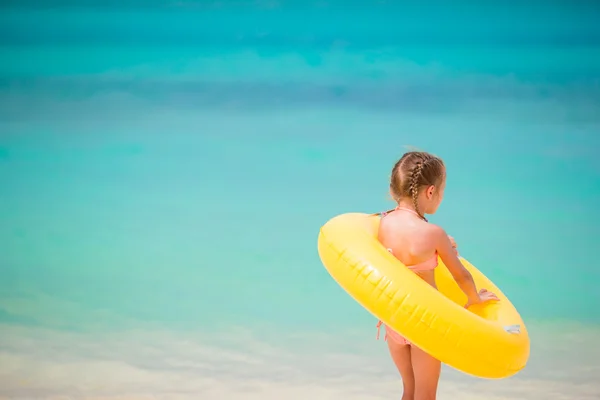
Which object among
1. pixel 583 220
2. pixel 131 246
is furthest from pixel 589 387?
pixel 131 246

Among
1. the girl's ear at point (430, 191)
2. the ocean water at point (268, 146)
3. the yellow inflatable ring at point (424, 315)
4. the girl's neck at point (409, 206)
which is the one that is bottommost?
the yellow inflatable ring at point (424, 315)

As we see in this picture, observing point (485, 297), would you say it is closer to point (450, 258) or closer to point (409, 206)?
point (450, 258)

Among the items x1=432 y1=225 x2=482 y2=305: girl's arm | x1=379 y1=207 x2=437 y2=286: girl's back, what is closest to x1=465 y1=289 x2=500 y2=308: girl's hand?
x1=432 y1=225 x2=482 y2=305: girl's arm

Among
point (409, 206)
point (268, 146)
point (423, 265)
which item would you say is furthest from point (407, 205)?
point (268, 146)

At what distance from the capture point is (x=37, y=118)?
27.4 ft

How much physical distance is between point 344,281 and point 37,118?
19.8 feet

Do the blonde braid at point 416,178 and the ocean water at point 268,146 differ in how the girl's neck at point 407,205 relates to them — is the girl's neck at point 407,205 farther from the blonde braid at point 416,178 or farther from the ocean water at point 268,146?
the ocean water at point 268,146

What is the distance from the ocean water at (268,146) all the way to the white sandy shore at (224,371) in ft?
1.24

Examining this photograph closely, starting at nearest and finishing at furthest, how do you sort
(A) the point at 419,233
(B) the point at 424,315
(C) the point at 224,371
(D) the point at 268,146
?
(B) the point at 424,315
(A) the point at 419,233
(C) the point at 224,371
(D) the point at 268,146

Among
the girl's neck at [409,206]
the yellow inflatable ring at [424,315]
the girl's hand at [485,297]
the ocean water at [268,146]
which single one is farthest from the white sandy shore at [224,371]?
the girl's neck at [409,206]

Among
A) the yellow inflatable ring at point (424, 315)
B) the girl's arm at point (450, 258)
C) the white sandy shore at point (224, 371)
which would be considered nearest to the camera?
the yellow inflatable ring at point (424, 315)

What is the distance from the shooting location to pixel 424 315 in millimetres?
2941

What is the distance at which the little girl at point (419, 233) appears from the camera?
121 inches

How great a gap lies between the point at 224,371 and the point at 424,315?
2.92 m
